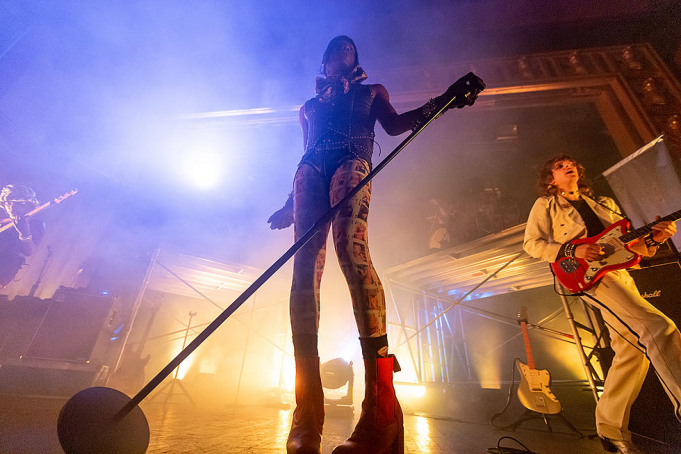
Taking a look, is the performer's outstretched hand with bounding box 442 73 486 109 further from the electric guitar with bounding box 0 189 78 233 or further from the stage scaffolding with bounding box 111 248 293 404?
the electric guitar with bounding box 0 189 78 233

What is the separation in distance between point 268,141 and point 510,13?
5.65m

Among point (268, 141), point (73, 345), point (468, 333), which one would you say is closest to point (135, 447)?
point (73, 345)

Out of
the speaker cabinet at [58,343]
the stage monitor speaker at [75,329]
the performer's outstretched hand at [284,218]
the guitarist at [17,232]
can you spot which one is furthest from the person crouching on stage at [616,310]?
the guitarist at [17,232]

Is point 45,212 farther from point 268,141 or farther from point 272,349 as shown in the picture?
point 272,349

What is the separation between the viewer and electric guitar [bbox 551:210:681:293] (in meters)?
1.92

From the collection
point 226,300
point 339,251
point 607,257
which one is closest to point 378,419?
point 339,251

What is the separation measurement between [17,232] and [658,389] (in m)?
9.57

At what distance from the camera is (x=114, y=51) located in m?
4.67

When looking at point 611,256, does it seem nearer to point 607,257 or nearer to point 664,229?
point 607,257

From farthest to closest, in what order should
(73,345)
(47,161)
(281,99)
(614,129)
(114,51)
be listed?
1. (47,161)
2. (281,99)
3. (114,51)
4. (614,129)
5. (73,345)

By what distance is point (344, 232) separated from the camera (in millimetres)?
1113

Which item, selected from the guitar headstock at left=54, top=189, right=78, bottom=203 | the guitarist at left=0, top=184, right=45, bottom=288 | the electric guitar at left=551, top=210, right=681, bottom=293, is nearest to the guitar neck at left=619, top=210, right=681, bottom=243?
the electric guitar at left=551, top=210, right=681, bottom=293

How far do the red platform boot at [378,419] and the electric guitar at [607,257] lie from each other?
6.47 ft

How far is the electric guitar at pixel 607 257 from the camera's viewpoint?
192 cm
